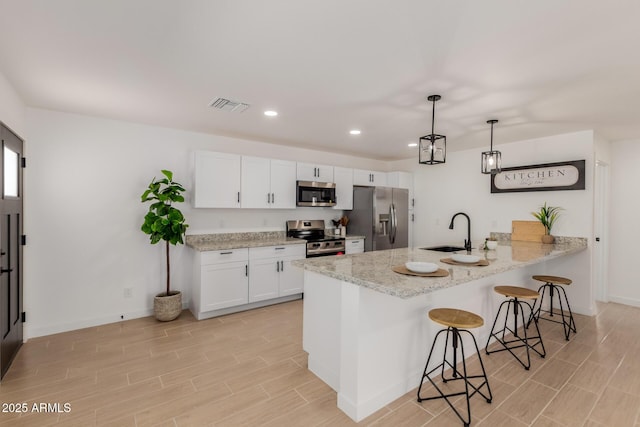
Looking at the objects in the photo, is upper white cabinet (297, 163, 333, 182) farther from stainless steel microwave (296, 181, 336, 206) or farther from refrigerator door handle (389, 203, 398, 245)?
refrigerator door handle (389, 203, 398, 245)

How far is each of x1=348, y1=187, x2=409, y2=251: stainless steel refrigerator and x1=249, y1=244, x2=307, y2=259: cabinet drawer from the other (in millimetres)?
1285

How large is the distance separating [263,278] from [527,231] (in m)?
3.85

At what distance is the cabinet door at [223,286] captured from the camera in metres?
3.71

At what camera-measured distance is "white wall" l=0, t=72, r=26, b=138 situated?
7.97ft

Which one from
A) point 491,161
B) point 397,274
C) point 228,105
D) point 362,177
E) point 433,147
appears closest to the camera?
point 397,274

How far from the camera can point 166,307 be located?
3.62 m

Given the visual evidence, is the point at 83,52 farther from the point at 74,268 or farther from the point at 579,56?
the point at 579,56

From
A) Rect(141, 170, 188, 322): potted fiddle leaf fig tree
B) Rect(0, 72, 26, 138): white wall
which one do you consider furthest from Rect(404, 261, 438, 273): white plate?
Rect(0, 72, 26, 138): white wall

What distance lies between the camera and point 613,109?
3.06 m

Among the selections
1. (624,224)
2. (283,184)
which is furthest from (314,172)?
(624,224)

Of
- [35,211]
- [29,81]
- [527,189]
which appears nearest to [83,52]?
[29,81]

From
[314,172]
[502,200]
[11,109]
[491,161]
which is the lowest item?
[502,200]

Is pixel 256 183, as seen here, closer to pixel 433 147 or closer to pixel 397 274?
pixel 433 147

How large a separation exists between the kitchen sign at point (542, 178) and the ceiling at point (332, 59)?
682 millimetres
